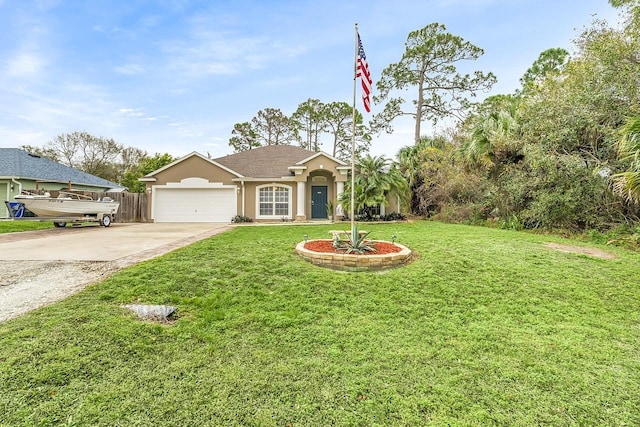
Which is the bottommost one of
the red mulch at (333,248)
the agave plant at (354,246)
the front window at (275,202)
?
the red mulch at (333,248)

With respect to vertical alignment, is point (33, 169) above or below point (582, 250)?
above

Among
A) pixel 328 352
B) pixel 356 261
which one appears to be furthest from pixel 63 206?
pixel 328 352

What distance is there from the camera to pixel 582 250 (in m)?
7.34

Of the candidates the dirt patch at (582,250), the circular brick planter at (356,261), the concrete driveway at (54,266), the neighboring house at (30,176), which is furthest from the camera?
the neighboring house at (30,176)

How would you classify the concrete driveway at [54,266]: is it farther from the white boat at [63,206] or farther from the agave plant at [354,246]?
the white boat at [63,206]

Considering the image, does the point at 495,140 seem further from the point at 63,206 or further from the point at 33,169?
the point at 33,169

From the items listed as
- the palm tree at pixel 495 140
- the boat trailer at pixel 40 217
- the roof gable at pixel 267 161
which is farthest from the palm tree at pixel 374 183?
the boat trailer at pixel 40 217

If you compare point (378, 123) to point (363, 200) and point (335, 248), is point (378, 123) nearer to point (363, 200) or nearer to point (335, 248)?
point (363, 200)

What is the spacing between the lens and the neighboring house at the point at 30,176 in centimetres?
1753

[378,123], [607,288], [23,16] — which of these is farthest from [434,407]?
[378,123]

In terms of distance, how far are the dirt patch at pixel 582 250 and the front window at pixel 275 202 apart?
12337 mm

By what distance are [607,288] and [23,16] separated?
55.7 ft

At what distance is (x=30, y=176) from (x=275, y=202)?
49.4 feet

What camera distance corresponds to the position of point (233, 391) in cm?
230
